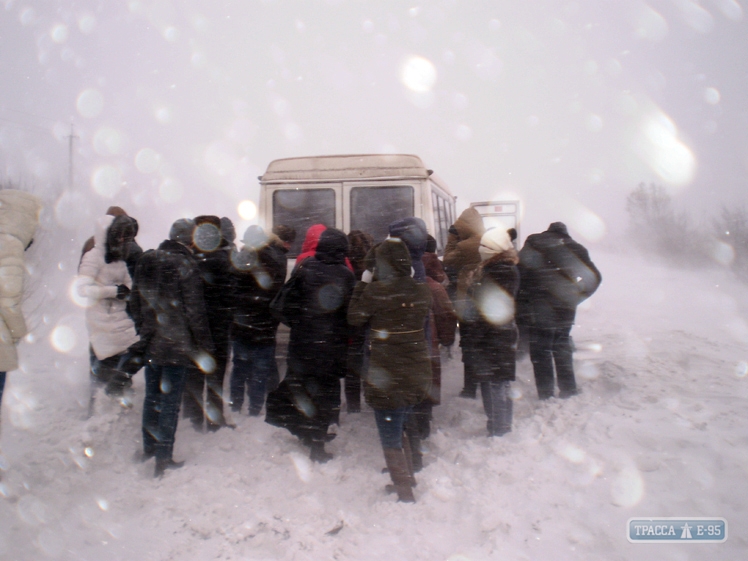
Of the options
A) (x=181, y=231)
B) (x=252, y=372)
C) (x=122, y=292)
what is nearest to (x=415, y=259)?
(x=181, y=231)

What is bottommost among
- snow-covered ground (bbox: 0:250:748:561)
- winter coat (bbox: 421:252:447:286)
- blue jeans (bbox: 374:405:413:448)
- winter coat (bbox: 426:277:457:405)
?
snow-covered ground (bbox: 0:250:748:561)

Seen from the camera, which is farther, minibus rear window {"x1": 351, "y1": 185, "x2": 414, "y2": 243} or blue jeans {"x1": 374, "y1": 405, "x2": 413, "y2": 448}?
minibus rear window {"x1": 351, "y1": 185, "x2": 414, "y2": 243}

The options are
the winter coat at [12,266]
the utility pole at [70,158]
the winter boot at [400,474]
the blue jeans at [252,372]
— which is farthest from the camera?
the utility pole at [70,158]

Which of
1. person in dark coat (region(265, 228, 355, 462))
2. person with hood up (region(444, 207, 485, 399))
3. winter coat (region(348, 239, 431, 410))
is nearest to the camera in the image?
winter coat (region(348, 239, 431, 410))

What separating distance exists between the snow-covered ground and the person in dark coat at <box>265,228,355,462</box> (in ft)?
1.40

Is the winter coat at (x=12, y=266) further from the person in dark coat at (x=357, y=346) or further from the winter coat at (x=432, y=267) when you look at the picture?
the winter coat at (x=432, y=267)

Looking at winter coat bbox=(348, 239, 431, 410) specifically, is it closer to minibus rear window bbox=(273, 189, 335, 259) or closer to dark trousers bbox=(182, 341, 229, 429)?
dark trousers bbox=(182, 341, 229, 429)

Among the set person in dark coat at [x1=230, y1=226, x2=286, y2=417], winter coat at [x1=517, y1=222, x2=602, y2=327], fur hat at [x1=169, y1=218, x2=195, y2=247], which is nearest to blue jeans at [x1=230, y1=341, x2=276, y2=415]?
person in dark coat at [x1=230, y1=226, x2=286, y2=417]

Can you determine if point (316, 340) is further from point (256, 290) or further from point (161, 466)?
point (161, 466)

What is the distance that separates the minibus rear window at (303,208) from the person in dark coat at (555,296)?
2681 mm

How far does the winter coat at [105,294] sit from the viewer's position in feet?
14.2

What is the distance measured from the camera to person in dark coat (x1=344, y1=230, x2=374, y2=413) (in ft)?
14.8

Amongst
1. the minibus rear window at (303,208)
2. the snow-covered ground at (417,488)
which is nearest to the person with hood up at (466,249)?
the snow-covered ground at (417,488)

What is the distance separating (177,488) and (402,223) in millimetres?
2831
